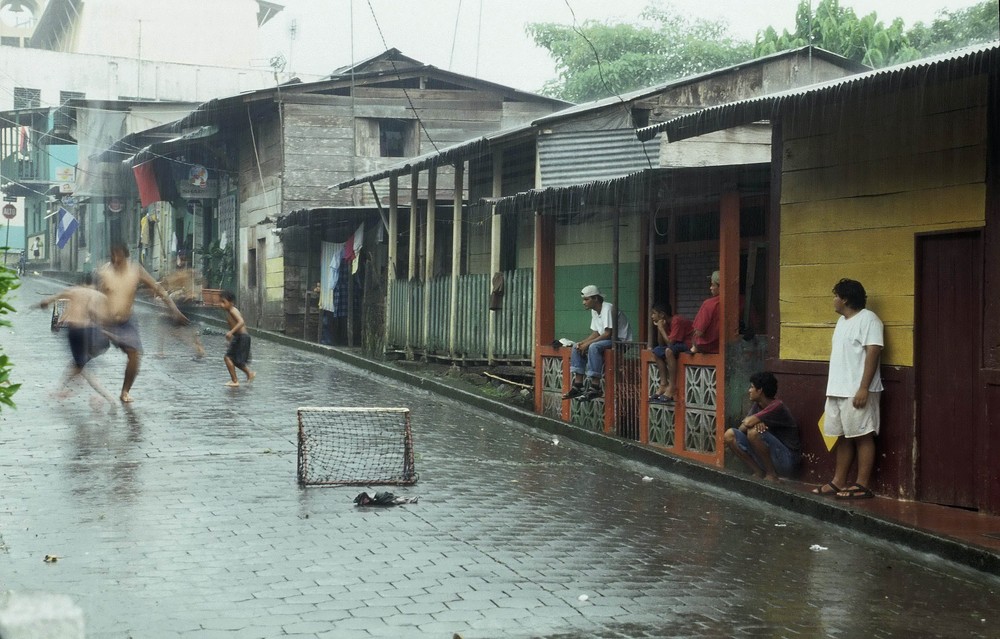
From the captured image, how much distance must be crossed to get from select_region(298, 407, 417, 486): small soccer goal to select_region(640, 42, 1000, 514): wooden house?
360cm

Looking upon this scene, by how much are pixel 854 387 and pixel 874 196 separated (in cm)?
162

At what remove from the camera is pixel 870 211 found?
32.6 feet

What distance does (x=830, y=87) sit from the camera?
8656 millimetres

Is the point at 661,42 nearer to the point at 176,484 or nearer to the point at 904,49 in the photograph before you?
the point at 904,49

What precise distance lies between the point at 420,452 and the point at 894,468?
458 cm

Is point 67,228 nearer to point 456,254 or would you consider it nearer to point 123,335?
point 456,254

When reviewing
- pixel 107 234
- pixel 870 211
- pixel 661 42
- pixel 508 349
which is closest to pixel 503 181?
pixel 508 349

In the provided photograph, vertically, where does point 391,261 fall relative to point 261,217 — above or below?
below

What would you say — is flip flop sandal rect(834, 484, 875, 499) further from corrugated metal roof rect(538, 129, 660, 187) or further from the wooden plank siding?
the wooden plank siding

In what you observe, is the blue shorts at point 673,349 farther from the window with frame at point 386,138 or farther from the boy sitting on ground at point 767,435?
the window with frame at point 386,138

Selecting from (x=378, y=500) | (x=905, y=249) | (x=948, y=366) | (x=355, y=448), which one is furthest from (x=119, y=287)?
(x=948, y=366)

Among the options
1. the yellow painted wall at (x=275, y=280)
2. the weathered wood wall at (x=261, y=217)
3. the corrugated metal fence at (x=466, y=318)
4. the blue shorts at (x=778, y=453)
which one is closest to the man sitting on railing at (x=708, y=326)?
the blue shorts at (x=778, y=453)

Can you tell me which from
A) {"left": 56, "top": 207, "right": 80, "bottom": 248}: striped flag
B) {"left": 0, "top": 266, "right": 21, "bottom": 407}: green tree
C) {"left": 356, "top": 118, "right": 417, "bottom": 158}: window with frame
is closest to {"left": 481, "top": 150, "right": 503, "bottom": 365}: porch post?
{"left": 356, "top": 118, "right": 417, "bottom": 158}: window with frame

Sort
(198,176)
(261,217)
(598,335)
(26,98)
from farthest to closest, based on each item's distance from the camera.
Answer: (26,98)
(198,176)
(261,217)
(598,335)
